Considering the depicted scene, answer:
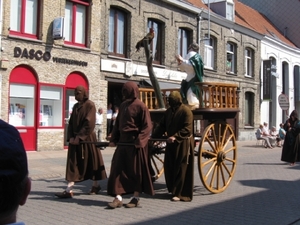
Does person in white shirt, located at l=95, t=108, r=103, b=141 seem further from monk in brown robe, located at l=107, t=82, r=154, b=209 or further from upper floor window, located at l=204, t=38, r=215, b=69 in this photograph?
monk in brown robe, located at l=107, t=82, r=154, b=209

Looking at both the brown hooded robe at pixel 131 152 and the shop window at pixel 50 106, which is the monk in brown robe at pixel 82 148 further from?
the shop window at pixel 50 106

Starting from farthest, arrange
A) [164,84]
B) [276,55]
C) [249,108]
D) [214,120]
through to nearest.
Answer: [276,55] → [249,108] → [164,84] → [214,120]

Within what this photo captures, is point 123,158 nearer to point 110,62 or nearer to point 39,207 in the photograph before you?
point 39,207

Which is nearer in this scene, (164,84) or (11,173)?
(11,173)

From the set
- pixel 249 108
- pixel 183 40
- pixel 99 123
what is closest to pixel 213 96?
pixel 99 123

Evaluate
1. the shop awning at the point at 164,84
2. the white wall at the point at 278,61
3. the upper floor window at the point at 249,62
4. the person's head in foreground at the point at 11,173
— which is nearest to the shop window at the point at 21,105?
the shop awning at the point at 164,84

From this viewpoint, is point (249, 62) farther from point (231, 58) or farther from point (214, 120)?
point (214, 120)

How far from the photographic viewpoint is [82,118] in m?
6.84

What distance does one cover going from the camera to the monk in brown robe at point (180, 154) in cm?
671

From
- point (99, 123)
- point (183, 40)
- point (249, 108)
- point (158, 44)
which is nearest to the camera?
point (99, 123)

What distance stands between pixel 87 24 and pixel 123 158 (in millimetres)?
11804

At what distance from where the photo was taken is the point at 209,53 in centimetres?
2431

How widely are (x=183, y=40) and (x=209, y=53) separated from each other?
270 cm

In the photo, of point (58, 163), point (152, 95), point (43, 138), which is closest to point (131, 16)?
point (43, 138)
